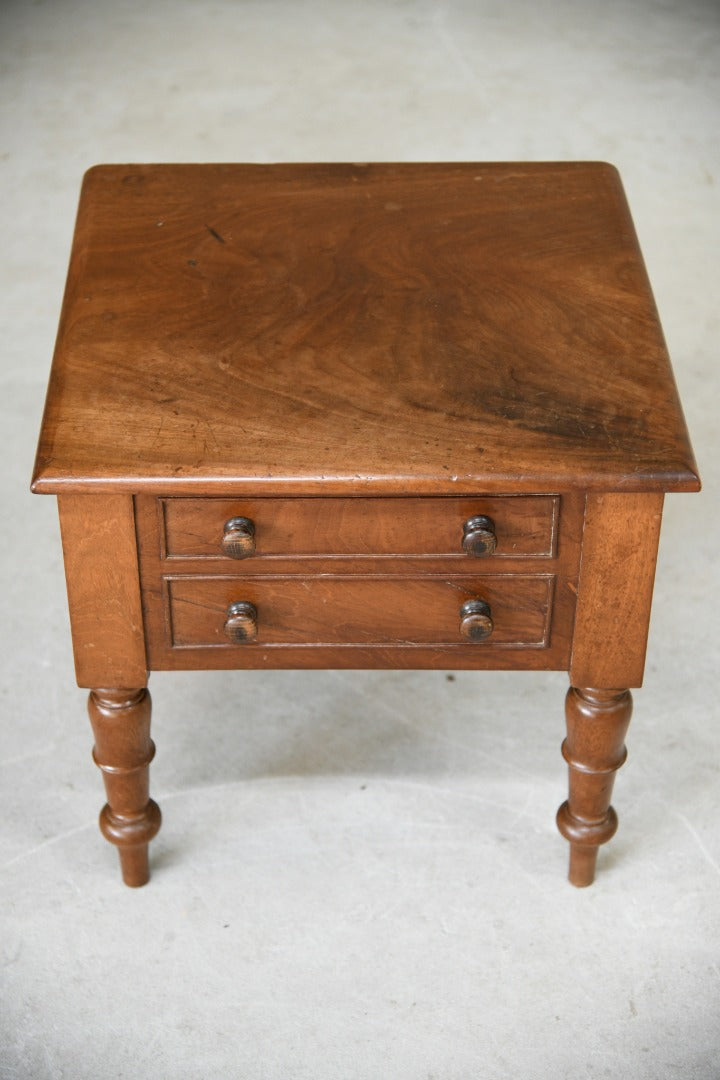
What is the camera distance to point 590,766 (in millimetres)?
1735

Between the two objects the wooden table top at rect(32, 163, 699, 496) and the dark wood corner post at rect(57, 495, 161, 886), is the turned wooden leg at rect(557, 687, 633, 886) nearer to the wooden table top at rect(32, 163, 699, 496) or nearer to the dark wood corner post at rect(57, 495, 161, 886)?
the wooden table top at rect(32, 163, 699, 496)

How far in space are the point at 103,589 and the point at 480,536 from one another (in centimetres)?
38

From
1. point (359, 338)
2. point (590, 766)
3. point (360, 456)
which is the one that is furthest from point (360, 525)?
point (590, 766)

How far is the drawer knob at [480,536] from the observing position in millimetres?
1515

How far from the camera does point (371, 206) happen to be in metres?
1.85

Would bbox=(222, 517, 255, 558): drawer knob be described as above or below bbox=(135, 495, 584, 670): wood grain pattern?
above

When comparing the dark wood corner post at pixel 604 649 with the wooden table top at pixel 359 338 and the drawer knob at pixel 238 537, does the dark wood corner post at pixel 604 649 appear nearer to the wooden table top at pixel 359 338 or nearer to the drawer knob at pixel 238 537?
the wooden table top at pixel 359 338

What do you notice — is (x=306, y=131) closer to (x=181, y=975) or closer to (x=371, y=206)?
(x=371, y=206)

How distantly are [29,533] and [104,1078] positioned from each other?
0.92 m

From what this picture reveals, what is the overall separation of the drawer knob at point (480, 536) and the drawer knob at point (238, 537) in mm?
205

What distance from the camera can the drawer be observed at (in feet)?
5.21

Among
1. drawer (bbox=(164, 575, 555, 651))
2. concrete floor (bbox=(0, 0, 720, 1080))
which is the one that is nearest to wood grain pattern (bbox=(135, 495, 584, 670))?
drawer (bbox=(164, 575, 555, 651))

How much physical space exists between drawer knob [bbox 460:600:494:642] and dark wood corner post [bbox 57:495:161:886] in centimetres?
33

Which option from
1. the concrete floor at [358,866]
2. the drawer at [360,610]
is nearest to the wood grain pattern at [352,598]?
the drawer at [360,610]
